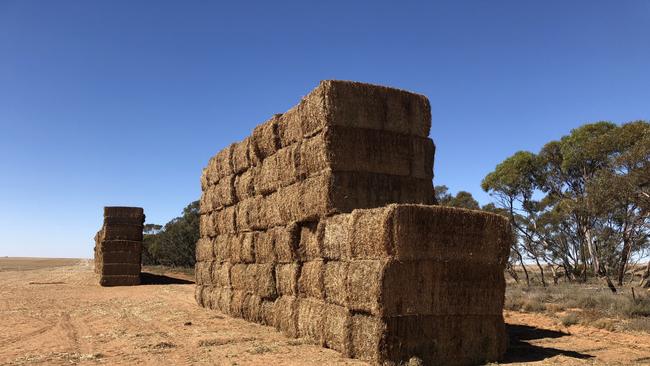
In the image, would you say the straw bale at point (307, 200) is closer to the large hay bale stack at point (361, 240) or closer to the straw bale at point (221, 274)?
the large hay bale stack at point (361, 240)

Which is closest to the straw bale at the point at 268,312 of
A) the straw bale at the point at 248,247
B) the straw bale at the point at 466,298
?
the straw bale at the point at 248,247

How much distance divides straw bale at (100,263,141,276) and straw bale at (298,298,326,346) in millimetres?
22046

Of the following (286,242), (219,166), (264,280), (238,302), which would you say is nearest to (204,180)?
(219,166)

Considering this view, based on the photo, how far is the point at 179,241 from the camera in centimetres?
5512

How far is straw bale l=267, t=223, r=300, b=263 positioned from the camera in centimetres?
1261

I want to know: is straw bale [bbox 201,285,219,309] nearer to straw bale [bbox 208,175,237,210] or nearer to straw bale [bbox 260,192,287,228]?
straw bale [bbox 208,175,237,210]

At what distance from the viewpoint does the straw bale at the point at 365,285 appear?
891 cm

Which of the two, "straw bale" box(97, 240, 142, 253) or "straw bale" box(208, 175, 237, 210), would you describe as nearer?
"straw bale" box(208, 175, 237, 210)

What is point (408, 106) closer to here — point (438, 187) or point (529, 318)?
point (529, 318)

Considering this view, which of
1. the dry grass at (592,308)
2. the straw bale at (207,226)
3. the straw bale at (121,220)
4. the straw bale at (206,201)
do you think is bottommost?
the dry grass at (592,308)

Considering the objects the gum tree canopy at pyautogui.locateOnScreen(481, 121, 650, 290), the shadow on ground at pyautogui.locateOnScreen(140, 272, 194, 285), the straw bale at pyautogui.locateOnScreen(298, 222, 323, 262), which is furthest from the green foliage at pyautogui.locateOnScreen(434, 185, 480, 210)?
the straw bale at pyautogui.locateOnScreen(298, 222, 323, 262)

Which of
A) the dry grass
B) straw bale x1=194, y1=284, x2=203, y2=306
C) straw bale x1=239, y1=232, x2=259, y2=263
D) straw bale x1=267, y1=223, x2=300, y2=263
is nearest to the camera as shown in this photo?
straw bale x1=267, y1=223, x2=300, y2=263

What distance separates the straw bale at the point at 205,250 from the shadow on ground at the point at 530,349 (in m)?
10.6

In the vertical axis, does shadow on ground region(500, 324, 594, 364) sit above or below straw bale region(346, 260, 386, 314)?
below
